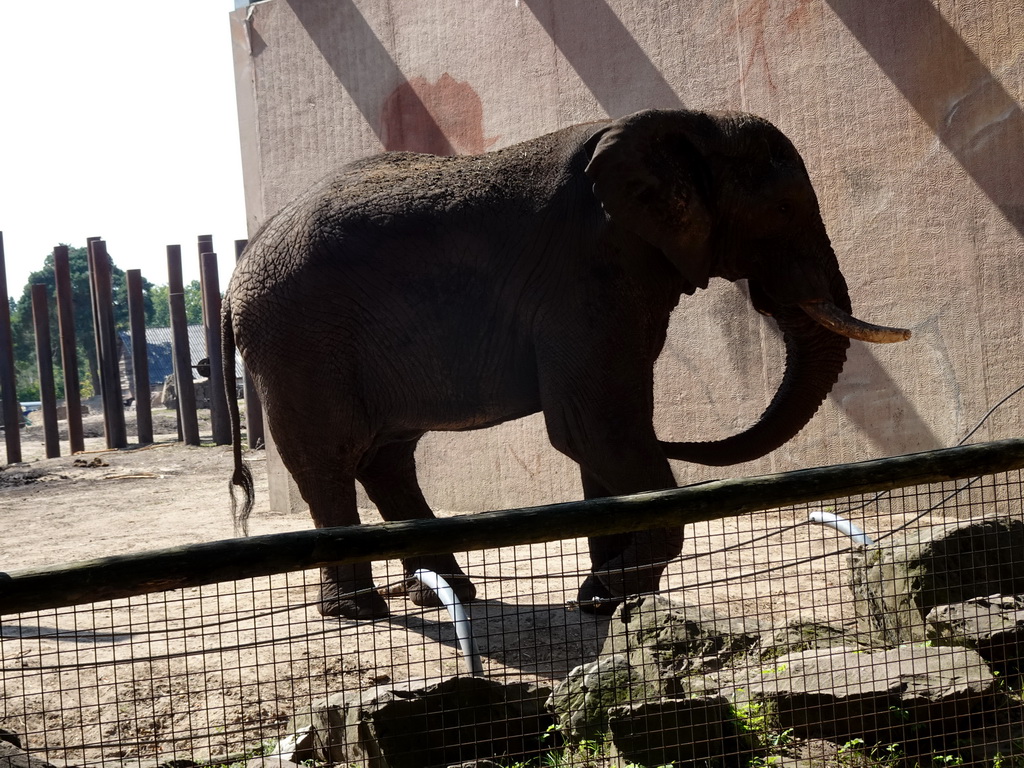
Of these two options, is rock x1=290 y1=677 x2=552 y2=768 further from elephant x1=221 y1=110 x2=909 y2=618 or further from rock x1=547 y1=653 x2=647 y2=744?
elephant x1=221 y1=110 x2=909 y2=618

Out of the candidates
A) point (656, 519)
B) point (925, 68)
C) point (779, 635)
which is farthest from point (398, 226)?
point (925, 68)

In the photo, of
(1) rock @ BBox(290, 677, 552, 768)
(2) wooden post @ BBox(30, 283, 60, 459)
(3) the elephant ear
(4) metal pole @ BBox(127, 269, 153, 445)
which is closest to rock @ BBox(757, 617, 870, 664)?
(1) rock @ BBox(290, 677, 552, 768)

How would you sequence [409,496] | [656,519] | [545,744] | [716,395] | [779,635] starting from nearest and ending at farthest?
[656,519] → [545,744] → [779,635] → [409,496] → [716,395]

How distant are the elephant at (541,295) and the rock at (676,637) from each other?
0.46 metres

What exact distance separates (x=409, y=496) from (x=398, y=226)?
149cm

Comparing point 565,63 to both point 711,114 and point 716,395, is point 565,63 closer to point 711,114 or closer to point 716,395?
point 716,395

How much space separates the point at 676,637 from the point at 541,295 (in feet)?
5.53

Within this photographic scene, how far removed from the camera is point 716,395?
7.62 m

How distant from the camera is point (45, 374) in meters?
15.4

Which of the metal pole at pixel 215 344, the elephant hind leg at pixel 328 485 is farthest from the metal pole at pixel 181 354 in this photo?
the elephant hind leg at pixel 328 485

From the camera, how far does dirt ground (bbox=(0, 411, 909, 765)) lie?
10.7ft

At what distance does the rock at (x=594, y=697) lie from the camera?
3.62m

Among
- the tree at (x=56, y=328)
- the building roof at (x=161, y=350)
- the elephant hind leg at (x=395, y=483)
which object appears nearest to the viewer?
the elephant hind leg at (x=395, y=483)

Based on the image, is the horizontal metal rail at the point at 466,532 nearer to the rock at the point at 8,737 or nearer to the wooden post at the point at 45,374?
the rock at the point at 8,737
